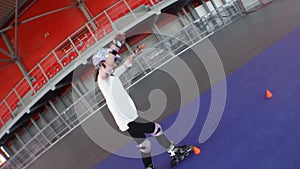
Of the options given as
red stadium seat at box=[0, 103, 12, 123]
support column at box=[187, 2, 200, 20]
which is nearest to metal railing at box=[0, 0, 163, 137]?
red stadium seat at box=[0, 103, 12, 123]

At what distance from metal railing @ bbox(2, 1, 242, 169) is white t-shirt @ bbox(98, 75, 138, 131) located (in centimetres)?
634

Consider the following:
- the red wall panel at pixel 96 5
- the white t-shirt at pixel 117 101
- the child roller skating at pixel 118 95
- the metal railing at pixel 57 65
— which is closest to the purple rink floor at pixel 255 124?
the child roller skating at pixel 118 95

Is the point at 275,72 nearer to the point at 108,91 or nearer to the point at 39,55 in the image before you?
the point at 108,91

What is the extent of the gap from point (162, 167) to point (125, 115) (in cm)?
108

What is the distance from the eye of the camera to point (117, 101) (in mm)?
3021

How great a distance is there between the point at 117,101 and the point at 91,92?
7.18m

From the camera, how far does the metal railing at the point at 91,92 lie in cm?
947

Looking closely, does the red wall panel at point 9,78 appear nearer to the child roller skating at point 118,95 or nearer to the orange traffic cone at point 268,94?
the child roller skating at point 118,95

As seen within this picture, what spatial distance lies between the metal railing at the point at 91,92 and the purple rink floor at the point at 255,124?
16.0ft

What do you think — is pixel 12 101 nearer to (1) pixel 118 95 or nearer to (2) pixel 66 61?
(2) pixel 66 61

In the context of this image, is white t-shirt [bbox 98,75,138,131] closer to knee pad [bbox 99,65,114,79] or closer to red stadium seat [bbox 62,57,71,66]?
knee pad [bbox 99,65,114,79]

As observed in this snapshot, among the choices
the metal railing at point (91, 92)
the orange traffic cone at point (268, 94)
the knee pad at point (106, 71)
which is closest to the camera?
the knee pad at point (106, 71)

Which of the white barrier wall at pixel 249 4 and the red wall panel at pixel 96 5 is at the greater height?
the red wall panel at pixel 96 5

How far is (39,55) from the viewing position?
483 inches
